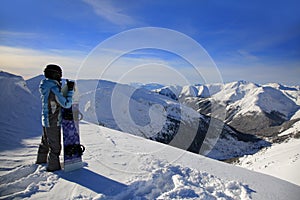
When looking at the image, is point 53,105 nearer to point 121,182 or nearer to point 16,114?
point 121,182

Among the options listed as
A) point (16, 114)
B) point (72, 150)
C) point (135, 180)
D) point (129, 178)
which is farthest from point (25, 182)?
point (16, 114)

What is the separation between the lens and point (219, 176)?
5.89 m

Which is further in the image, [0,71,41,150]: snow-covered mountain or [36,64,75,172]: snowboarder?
[0,71,41,150]: snow-covered mountain

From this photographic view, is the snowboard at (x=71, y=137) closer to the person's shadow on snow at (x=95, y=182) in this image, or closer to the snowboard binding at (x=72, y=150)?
the snowboard binding at (x=72, y=150)

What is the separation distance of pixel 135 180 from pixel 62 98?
252 centimetres

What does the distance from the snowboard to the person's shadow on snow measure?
8.4 inches

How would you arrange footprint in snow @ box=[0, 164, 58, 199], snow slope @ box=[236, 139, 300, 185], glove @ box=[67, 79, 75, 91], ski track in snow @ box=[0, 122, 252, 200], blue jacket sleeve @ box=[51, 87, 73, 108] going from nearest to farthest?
footprint in snow @ box=[0, 164, 58, 199], ski track in snow @ box=[0, 122, 252, 200], blue jacket sleeve @ box=[51, 87, 73, 108], glove @ box=[67, 79, 75, 91], snow slope @ box=[236, 139, 300, 185]

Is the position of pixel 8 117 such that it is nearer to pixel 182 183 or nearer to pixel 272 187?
pixel 182 183

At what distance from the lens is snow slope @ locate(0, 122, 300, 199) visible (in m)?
4.53

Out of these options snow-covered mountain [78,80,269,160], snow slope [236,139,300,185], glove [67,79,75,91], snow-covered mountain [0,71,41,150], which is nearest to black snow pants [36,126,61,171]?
glove [67,79,75,91]

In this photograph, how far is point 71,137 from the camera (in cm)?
542

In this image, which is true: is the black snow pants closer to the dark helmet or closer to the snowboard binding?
the snowboard binding

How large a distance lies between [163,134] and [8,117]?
45.1 m

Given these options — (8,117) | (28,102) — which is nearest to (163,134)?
(28,102)
